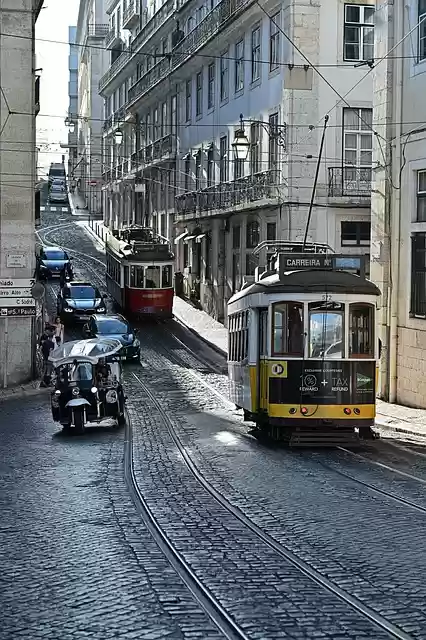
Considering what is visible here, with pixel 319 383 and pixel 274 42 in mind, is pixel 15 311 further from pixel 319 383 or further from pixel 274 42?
pixel 319 383

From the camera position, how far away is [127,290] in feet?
137

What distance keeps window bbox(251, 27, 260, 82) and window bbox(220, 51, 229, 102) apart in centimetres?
395

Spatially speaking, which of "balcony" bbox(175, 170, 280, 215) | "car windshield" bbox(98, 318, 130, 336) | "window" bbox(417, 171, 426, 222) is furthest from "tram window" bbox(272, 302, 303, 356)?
"balcony" bbox(175, 170, 280, 215)

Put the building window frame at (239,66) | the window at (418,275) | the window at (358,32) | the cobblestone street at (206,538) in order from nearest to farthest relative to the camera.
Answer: the cobblestone street at (206,538), the window at (418,275), the window at (358,32), the building window frame at (239,66)

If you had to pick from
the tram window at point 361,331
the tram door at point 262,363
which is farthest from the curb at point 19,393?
the tram window at point 361,331

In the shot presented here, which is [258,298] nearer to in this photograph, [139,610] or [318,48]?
[139,610]

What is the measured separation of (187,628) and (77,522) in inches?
164

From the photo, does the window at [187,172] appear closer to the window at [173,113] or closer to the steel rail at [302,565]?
the window at [173,113]

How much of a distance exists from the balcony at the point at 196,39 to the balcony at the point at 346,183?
6.73 meters

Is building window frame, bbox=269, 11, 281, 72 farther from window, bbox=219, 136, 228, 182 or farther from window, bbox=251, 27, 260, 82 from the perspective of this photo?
window, bbox=219, 136, 228, 182

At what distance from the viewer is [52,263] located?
54938mm

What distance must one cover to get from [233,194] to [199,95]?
31.9ft

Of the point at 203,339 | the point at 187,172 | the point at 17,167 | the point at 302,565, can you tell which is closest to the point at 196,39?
the point at 187,172

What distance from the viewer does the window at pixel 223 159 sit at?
42.2 metres
